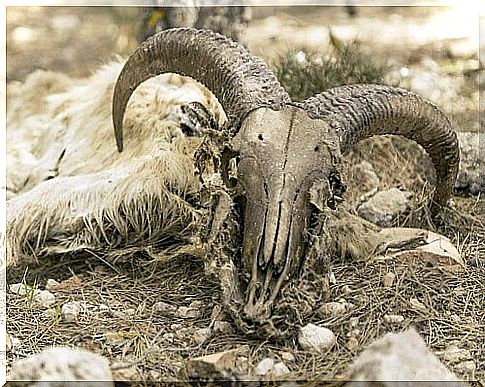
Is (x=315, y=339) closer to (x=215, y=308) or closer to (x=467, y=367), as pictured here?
(x=215, y=308)

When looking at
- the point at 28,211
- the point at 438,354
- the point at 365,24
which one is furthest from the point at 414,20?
the point at 438,354

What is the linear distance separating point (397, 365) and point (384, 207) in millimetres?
1918

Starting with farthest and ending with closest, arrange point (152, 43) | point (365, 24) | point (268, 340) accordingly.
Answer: point (365, 24)
point (152, 43)
point (268, 340)

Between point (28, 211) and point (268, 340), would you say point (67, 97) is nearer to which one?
point (28, 211)

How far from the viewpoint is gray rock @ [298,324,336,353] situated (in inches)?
138

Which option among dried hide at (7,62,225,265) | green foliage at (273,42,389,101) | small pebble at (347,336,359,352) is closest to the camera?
small pebble at (347,336,359,352)

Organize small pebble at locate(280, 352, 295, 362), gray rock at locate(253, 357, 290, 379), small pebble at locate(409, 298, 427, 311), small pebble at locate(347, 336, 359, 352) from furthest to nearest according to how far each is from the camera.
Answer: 1. small pebble at locate(409, 298, 427, 311)
2. small pebble at locate(347, 336, 359, 352)
3. small pebble at locate(280, 352, 295, 362)
4. gray rock at locate(253, 357, 290, 379)

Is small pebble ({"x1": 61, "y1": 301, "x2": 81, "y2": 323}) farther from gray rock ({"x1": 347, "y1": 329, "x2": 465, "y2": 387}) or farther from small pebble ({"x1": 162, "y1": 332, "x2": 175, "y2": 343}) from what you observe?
gray rock ({"x1": 347, "y1": 329, "x2": 465, "y2": 387})

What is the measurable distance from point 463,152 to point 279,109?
1.80 meters

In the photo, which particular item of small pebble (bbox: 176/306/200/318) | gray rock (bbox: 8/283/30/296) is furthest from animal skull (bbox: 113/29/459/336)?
gray rock (bbox: 8/283/30/296)

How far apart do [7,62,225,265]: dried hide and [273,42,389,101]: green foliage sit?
30.6 inches

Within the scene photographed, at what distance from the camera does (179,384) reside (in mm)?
3244

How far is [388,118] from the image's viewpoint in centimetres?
421

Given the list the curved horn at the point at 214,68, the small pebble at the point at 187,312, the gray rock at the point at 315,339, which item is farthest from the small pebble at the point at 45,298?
the gray rock at the point at 315,339
